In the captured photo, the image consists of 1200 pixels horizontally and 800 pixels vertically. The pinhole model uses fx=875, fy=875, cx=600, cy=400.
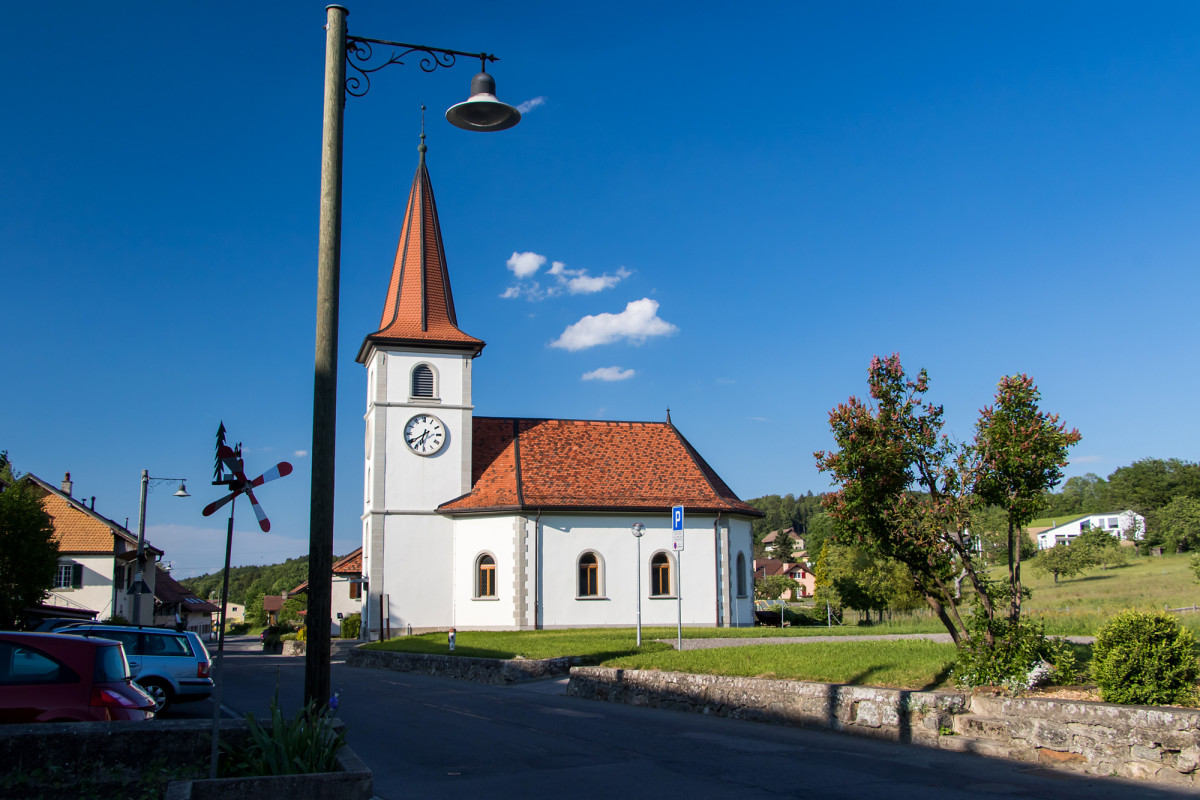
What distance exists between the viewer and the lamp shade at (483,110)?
27.1 feet

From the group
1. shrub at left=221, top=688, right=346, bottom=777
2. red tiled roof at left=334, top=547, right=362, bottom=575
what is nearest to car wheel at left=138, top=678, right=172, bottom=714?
shrub at left=221, top=688, right=346, bottom=777

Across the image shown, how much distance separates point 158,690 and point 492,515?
22.4 meters

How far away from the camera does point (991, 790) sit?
8062 millimetres

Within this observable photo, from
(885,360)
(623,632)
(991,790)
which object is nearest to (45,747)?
(991,790)

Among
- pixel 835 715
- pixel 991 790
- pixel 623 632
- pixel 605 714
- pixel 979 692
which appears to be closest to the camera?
pixel 991 790

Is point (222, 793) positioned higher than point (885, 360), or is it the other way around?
point (885, 360)

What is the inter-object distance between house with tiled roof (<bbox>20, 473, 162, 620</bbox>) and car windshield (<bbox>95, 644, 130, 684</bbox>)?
126ft

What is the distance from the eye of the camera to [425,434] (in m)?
38.1

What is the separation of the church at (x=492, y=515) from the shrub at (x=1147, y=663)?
26.6m

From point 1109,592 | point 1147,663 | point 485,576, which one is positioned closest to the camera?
point 1147,663

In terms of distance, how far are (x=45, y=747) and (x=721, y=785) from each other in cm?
575

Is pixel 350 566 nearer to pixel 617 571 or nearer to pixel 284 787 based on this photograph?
pixel 617 571

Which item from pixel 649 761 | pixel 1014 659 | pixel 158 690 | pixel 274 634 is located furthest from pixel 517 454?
pixel 1014 659

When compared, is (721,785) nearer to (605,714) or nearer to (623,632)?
(605,714)
